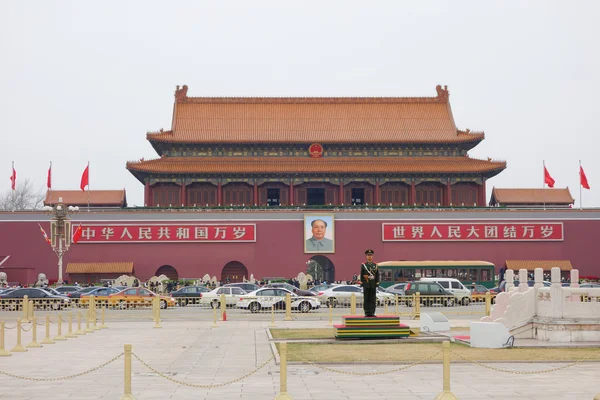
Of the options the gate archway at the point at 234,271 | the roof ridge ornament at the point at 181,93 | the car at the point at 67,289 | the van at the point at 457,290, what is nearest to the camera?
the van at the point at 457,290

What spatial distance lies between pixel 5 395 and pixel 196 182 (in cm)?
4351

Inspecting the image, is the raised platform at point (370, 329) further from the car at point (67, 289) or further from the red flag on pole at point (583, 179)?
the red flag on pole at point (583, 179)

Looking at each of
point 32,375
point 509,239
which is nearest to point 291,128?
point 509,239

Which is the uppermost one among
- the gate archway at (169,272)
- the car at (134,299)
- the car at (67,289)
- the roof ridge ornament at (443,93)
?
the roof ridge ornament at (443,93)

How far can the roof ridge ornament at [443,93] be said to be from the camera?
6071 centimetres

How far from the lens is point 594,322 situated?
20047mm

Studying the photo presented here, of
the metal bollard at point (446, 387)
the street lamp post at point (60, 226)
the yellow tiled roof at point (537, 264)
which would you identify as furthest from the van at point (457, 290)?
the metal bollard at point (446, 387)

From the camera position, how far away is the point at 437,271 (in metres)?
47.7

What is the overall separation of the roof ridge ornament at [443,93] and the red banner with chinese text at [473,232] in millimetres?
12259

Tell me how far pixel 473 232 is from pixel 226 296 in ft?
67.2

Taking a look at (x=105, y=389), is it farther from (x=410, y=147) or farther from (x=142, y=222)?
(x=410, y=147)

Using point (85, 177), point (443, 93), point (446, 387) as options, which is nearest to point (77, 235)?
point (85, 177)

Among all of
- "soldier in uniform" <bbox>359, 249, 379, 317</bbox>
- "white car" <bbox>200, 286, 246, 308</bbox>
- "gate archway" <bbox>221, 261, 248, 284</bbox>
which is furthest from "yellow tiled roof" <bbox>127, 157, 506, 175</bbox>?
"soldier in uniform" <bbox>359, 249, 379, 317</bbox>

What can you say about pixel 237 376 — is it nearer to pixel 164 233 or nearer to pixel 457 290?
pixel 457 290
